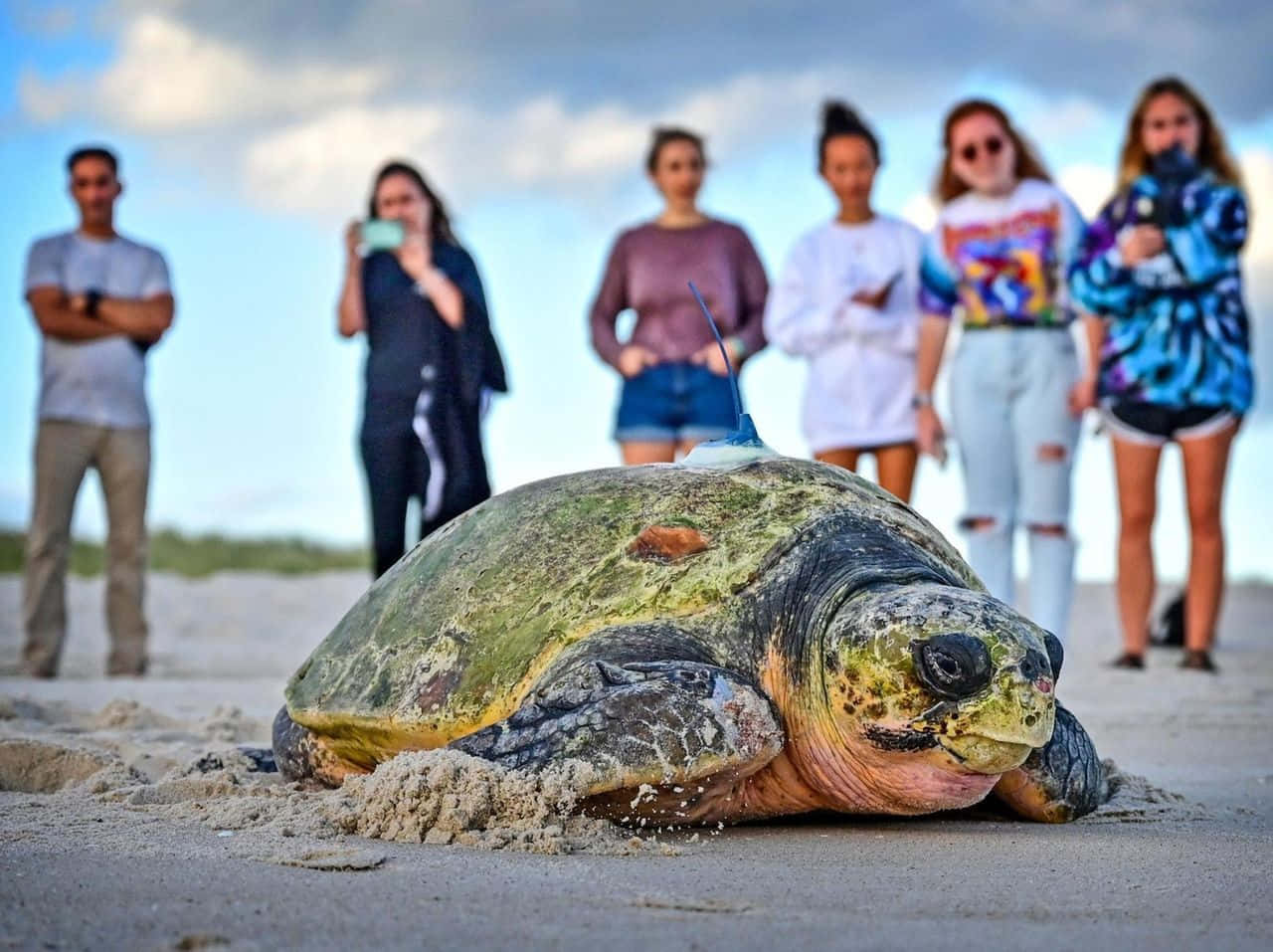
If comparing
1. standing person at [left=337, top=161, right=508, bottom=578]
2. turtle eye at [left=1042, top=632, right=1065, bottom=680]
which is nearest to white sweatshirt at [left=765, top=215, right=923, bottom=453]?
standing person at [left=337, top=161, right=508, bottom=578]

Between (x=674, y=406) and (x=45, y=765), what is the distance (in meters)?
2.99

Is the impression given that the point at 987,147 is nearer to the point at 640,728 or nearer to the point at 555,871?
the point at 640,728

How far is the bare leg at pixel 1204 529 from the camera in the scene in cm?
609

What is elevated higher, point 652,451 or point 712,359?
point 712,359

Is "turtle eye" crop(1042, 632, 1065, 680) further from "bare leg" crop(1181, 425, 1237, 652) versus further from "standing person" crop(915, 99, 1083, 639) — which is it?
"bare leg" crop(1181, 425, 1237, 652)

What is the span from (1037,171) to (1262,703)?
7.27 ft

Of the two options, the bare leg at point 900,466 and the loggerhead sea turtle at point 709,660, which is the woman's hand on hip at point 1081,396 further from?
the loggerhead sea turtle at point 709,660

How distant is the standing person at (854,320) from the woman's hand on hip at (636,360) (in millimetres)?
483

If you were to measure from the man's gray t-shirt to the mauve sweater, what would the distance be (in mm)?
2207

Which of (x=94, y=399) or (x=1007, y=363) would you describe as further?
(x=94, y=399)

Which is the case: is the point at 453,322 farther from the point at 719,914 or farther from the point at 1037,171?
the point at 719,914

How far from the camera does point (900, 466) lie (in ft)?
19.2

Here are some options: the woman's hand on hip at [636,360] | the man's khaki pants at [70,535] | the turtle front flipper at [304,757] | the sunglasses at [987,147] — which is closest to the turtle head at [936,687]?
the turtle front flipper at [304,757]

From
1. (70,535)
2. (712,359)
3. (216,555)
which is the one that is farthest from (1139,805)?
(216,555)
